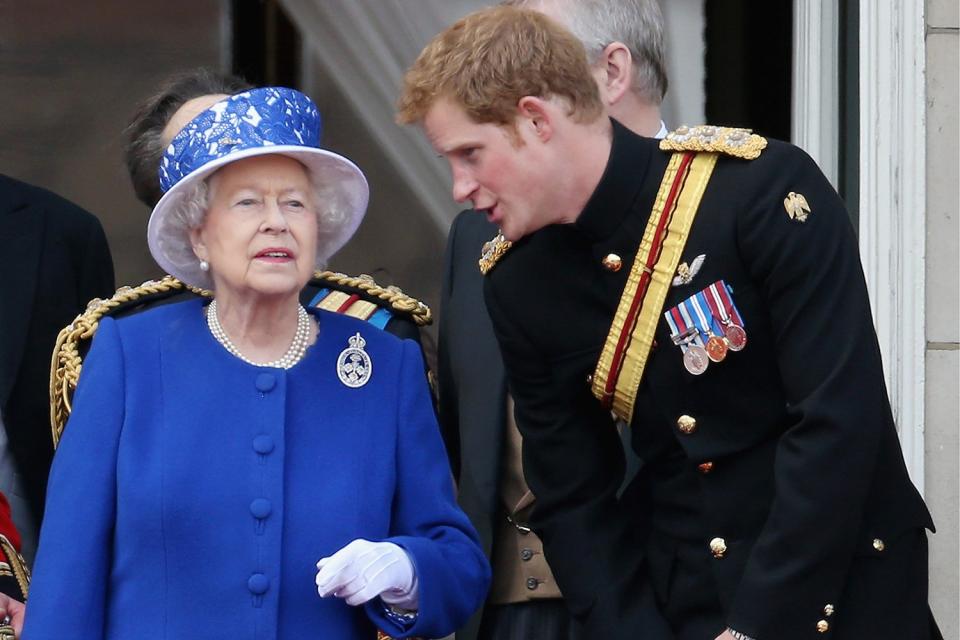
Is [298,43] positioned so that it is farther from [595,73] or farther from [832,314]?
[832,314]

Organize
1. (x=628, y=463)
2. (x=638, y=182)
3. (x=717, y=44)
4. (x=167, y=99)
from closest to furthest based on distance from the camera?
(x=638, y=182) → (x=628, y=463) → (x=167, y=99) → (x=717, y=44)

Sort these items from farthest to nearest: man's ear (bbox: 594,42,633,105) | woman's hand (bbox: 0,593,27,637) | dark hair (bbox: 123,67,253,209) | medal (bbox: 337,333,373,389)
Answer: dark hair (bbox: 123,67,253,209) → man's ear (bbox: 594,42,633,105) → woman's hand (bbox: 0,593,27,637) → medal (bbox: 337,333,373,389)

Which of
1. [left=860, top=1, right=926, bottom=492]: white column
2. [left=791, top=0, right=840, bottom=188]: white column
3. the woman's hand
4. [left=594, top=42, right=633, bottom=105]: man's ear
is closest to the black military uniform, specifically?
[left=594, top=42, right=633, bottom=105]: man's ear

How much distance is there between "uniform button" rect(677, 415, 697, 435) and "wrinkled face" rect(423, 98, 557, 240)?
39 cm

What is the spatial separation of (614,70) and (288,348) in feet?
3.23

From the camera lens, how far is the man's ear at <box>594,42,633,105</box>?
3.67 metres

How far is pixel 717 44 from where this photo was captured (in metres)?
5.52

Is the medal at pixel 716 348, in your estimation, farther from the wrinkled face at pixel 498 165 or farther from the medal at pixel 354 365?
the medal at pixel 354 365

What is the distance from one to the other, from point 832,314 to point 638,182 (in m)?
0.40

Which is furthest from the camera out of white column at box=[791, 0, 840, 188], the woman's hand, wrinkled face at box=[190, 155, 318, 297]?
white column at box=[791, 0, 840, 188]

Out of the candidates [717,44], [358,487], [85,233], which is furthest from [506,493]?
[717,44]

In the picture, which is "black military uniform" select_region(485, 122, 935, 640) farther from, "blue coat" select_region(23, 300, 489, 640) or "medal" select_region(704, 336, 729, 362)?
"blue coat" select_region(23, 300, 489, 640)

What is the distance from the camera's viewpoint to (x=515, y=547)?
11.9 feet

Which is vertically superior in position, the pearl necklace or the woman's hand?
the pearl necklace
